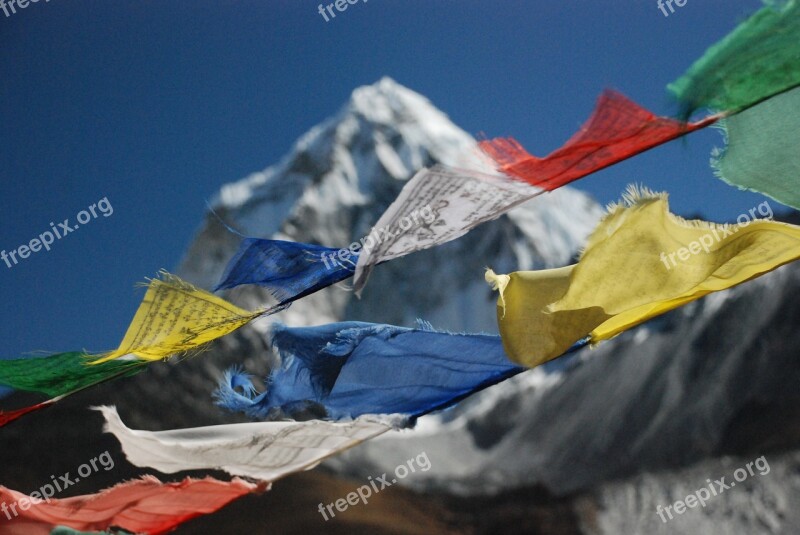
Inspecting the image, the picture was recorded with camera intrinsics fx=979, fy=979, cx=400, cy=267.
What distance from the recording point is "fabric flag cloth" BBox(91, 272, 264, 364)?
2377 mm

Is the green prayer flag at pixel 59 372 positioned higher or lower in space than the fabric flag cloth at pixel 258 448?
higher

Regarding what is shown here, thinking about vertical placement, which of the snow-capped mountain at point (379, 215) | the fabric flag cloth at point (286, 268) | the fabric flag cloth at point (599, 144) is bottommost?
the fabric flag cloth at point (599, 144)

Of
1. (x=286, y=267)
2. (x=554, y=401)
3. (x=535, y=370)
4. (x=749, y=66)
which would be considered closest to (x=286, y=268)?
(x=286, y=267)

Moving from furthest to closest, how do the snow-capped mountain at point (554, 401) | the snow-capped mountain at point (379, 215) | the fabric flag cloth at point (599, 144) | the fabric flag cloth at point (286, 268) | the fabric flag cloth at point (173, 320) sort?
1. the snow-capped mountain at point (379, 215)
2. the snow-capped mountain at point (554, 401)
3. the fabric flag cloth at point (173, 320)
4. the fabric flag cloth at point (286, 268)
5. the fabric flag cloth at point (599, 144)

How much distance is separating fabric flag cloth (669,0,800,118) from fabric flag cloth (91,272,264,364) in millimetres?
1161

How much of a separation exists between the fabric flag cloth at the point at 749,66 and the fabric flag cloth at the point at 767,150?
11cm

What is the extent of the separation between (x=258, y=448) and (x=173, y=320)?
38cm

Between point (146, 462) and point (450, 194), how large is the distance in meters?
0.96

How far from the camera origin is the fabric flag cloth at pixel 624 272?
6.64 ft

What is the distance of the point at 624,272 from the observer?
207 centimetres

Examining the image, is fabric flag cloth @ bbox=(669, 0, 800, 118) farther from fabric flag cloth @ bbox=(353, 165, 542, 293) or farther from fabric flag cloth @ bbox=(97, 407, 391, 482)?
fabric flag cloth @ bbox=(97, 407, 391, 482)

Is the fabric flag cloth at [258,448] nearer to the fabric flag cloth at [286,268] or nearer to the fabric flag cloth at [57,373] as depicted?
the fabric flag cloth at [57,373]

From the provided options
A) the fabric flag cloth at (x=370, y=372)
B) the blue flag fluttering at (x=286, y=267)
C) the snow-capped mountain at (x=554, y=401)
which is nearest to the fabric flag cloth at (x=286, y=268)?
the blue flag fluttering at (x=286, y=267)

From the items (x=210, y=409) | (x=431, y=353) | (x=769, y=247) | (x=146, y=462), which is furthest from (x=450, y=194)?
(x=210, y=409)
